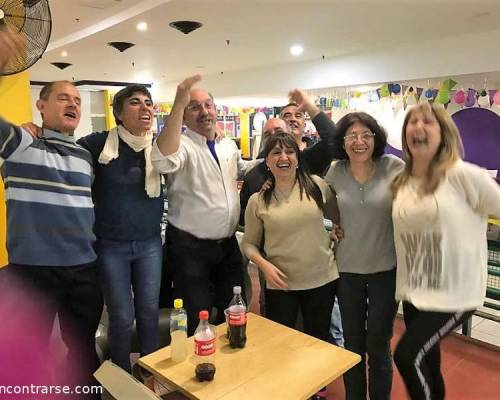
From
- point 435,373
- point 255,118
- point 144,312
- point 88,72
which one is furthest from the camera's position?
point 255,118

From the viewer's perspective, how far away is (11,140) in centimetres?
167

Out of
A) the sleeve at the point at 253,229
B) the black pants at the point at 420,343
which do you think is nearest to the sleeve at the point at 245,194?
the sleeve at the point at 253,229

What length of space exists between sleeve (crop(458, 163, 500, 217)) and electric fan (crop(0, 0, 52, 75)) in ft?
6.00

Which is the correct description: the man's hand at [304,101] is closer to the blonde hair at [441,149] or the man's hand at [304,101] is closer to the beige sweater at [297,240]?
the beige sweater at [297,240]

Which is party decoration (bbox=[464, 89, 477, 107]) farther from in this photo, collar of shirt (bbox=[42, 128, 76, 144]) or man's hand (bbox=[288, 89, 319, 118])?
collar of shirt (bbox=[42, 128, 76, 144])

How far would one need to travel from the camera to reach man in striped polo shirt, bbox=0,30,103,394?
176cm

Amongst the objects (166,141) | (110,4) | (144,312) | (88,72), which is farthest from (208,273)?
(88,72)

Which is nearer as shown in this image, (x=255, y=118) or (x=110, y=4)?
(x=110, y=4)

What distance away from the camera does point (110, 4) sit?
481 cm

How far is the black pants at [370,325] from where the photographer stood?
6.42ft

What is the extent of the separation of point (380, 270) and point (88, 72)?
9672 mm

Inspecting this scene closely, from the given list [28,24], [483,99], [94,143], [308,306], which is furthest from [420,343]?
[483,99]

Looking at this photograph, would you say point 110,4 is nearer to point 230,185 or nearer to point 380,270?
point 230,185

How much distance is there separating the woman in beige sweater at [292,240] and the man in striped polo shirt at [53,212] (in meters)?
0.75
